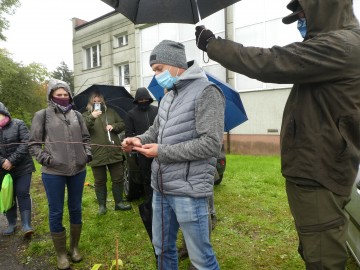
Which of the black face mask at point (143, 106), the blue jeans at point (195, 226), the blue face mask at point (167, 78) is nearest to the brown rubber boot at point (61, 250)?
the blue jeans at point (195, 226)

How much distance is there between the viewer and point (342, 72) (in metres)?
1.54

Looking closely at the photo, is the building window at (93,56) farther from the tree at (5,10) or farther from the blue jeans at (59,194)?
the blue jeans at (59,194)

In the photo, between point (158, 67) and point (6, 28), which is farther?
point (6, 28)

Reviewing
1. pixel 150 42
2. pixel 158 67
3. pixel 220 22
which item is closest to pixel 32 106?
pixel 150 42

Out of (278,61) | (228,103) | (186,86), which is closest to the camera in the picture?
(278,61)

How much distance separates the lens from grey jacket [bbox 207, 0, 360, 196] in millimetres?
1516

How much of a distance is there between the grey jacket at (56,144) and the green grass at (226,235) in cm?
117

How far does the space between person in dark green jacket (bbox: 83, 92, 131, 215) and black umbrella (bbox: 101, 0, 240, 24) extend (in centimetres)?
256

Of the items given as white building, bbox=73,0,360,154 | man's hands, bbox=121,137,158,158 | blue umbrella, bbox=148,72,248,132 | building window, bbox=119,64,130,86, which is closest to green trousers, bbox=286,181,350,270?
man's hands, bbox=121,137,158,158

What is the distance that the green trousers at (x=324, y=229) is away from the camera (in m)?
1.66

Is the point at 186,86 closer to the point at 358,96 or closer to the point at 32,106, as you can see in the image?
the point at 358,96

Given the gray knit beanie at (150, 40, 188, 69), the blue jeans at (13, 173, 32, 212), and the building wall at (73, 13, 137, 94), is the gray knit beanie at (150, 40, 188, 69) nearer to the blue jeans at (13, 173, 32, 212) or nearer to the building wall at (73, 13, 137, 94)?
the blue jeans at (13, 173, 32, 212)

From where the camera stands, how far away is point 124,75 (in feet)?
57.4

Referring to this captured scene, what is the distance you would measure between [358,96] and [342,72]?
182 millimetres
